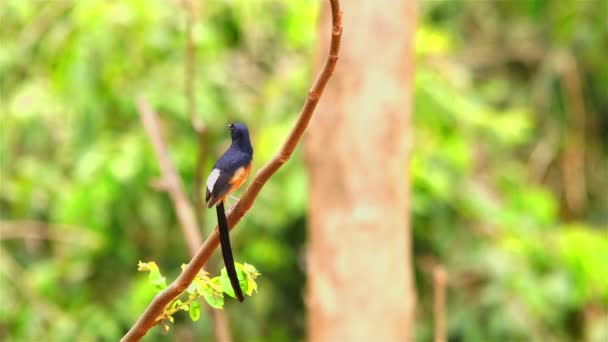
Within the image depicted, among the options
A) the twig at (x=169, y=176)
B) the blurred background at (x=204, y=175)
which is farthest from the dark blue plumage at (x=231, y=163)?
the blurred background at (x=204, y=175)

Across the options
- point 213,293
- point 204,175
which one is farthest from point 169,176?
point 213,293

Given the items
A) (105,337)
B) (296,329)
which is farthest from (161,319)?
(296,329)

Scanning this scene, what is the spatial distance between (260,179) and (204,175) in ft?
5.75

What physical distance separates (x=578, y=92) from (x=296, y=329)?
1.73 meters

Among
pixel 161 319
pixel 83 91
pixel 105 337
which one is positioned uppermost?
pixel 83 91

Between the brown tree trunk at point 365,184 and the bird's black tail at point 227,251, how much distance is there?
5.43 feet

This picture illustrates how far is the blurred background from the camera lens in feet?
7.65

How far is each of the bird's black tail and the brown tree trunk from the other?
65.2 inches

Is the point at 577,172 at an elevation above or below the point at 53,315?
Result: below

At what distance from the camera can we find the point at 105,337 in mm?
Answer: 2404

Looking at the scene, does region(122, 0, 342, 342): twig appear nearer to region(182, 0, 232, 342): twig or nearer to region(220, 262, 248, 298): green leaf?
region(220, 262, 248, 298): green leaf

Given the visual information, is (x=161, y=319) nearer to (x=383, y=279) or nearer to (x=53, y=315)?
(x=383, y=279)

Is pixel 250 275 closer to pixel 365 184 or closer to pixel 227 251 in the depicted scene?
pixel 227 251

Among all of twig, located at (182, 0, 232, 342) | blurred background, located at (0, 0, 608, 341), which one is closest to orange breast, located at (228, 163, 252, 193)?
twig, located at (182, 0, 232, 342)
